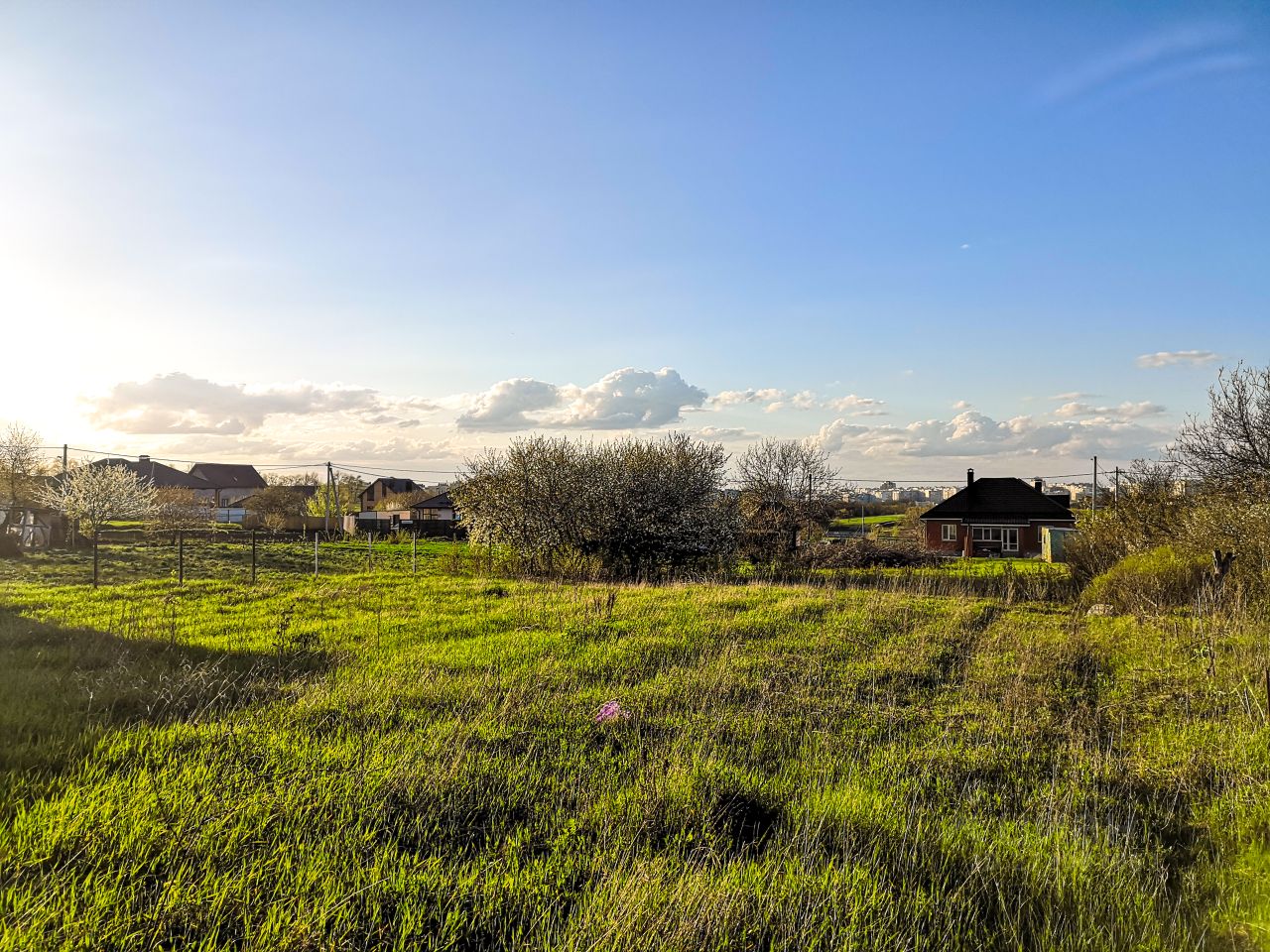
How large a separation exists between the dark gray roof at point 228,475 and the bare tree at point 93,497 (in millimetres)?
52239

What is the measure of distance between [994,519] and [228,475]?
87.5m

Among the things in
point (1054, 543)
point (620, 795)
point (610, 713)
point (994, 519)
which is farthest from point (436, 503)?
point (620, 795)

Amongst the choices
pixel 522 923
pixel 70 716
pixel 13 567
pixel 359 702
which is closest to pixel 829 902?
pixel 522 923

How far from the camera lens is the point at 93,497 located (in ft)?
109

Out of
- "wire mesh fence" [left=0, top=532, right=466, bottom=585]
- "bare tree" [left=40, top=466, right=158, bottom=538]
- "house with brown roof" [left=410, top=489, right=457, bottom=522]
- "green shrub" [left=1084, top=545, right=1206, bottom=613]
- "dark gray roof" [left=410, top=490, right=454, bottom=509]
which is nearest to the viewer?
"green shrub" [left=1084, top=545, right=1206, bottom=613]

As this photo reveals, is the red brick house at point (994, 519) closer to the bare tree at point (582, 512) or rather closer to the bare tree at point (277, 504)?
the bare tree at point (582, 512)

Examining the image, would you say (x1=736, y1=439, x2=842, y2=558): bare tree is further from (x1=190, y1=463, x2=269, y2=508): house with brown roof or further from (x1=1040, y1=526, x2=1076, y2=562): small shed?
(x1=190, y1=463, x2=269, y2=508): house with brown roof

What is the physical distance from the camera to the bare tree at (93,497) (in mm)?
32875

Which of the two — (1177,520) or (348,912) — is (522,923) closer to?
(348,912)

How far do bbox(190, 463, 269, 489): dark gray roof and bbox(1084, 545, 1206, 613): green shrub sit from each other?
308ft

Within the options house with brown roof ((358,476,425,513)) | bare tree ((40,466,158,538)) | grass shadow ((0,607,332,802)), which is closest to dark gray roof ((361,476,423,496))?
house with brown roof ((358,476,425,513))

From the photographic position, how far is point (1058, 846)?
4438 millimetres

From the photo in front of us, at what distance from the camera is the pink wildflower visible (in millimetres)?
6574

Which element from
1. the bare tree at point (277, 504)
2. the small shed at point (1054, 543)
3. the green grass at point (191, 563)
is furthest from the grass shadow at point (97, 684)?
the bare tree at point (277, 504)
